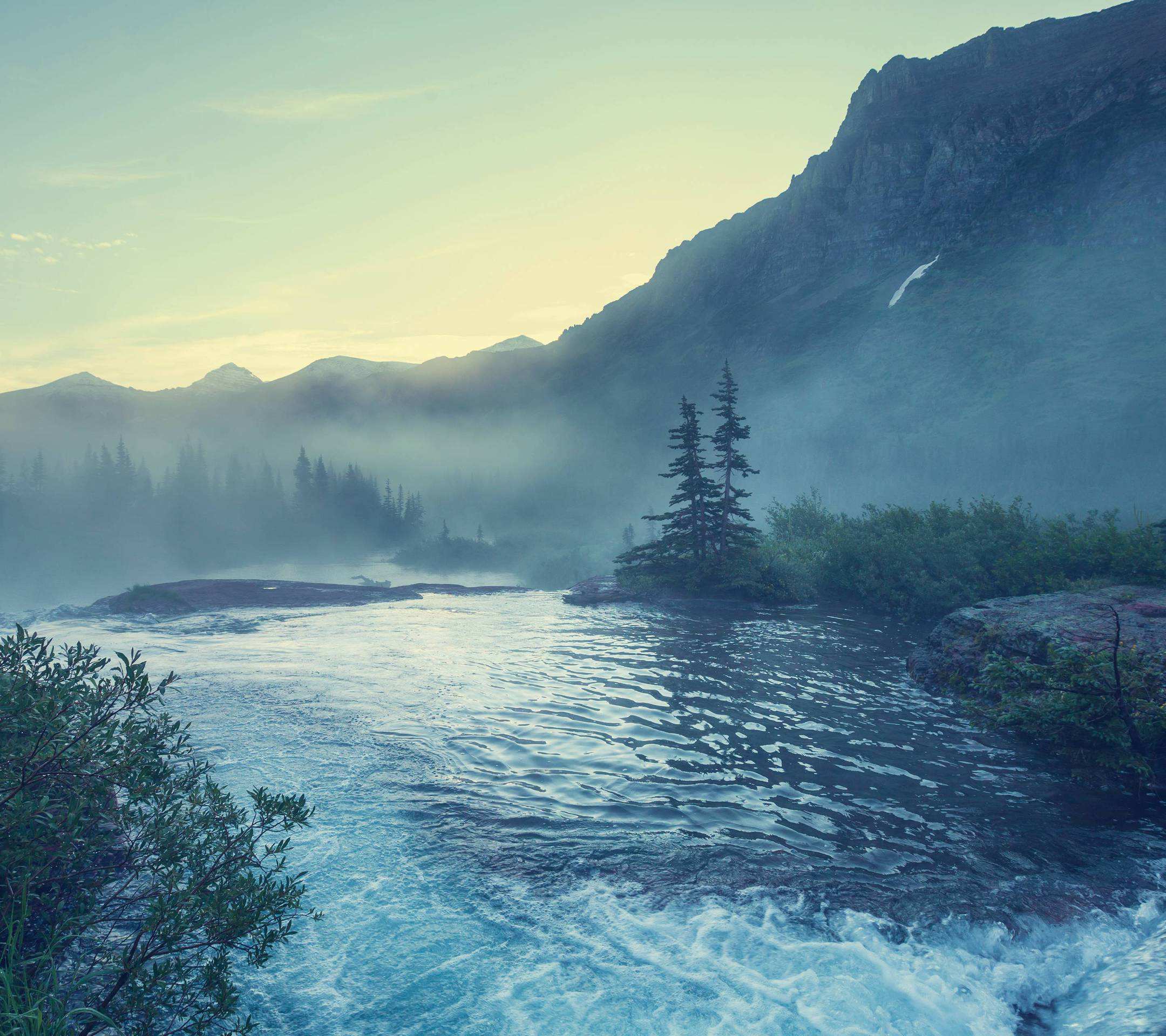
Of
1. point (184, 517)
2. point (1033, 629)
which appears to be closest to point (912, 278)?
point (184, 517)

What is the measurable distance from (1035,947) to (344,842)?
8384 millimetres

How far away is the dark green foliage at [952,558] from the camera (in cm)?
2428

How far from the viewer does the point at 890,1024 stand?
570 cm

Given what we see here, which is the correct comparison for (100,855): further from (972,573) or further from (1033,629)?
(972,573)

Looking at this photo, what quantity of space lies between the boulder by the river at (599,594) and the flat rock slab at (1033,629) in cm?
1863

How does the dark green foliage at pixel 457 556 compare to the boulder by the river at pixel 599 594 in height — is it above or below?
below

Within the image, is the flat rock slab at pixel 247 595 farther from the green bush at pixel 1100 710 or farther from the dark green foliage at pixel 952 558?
the green bush at pixel 1100 710

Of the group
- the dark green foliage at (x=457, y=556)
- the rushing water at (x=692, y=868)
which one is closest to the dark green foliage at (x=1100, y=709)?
the rushing water at (x=692, y=868)

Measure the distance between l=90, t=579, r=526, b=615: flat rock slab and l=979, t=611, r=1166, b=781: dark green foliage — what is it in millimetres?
34673

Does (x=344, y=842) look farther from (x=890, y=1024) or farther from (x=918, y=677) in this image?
(x=918, y=677)

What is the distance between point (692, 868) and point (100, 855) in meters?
6.40

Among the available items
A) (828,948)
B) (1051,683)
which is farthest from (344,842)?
(1051,683)

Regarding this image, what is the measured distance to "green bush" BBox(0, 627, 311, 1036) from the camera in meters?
4.17

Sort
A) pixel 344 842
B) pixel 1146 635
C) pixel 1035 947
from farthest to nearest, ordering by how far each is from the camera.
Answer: pixel 1146 635 < pixel 344 842 < pixel 1035 947
